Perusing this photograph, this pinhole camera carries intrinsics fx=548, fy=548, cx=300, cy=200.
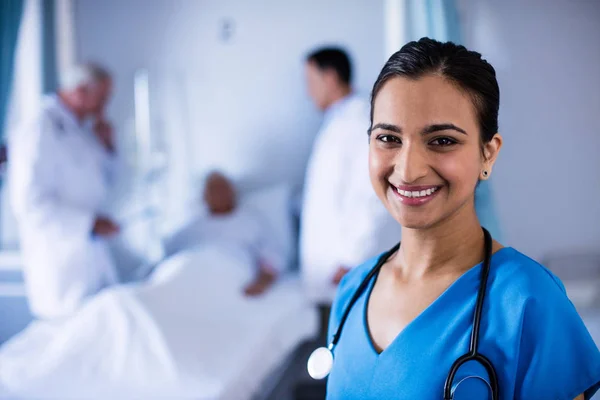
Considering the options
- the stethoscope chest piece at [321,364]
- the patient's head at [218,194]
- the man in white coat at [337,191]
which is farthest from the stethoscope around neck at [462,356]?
the patient's head at [218,194]

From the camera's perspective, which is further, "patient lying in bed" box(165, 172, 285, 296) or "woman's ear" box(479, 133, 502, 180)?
"patient lying in bed" box(165, 172, 285, 296)

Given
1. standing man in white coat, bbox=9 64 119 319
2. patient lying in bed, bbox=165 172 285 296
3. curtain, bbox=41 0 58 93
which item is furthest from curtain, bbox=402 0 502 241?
patient lying in bed, bbox=165 172 285 296

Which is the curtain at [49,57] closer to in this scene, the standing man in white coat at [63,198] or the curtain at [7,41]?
the standing man in white coat at [63,198]

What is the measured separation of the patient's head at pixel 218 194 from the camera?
2262mm

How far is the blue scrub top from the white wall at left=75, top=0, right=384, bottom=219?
5.39 feet

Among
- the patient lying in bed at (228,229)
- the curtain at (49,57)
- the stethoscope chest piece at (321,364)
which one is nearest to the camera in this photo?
the stethoscope chest piece at (321,364)

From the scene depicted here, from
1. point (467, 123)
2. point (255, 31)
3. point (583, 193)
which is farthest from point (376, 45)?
point (467, 123)

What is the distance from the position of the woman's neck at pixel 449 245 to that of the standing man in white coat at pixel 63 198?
54.3 inches

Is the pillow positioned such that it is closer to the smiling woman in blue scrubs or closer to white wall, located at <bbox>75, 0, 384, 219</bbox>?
white wall, located at <bbox>75, 0, 384, 219</bbox>

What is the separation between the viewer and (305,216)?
5.78ft

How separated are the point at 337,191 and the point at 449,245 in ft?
3.23

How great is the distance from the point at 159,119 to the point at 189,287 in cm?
94

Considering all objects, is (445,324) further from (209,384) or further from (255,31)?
(255,31)

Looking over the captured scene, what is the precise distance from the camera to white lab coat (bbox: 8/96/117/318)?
1680 millimetres
